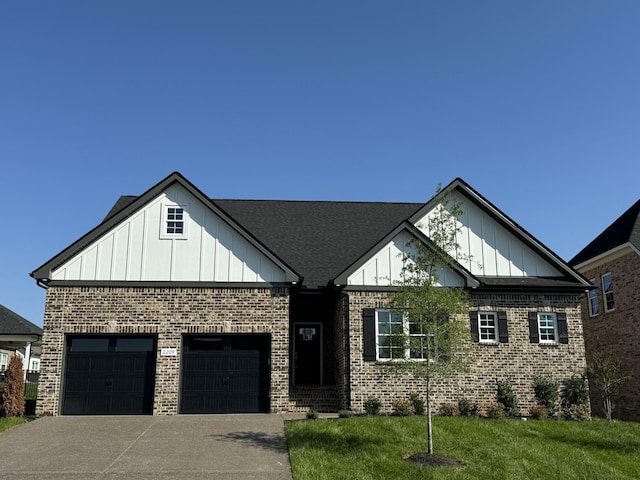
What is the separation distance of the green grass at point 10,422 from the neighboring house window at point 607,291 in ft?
68.5

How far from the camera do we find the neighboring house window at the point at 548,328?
17750mm

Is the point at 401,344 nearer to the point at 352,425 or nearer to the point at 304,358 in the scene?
the point at 352,425

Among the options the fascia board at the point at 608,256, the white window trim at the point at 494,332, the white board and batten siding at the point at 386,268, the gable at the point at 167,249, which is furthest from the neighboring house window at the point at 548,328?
the gable at the point at 167,249

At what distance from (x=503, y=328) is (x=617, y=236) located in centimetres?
863

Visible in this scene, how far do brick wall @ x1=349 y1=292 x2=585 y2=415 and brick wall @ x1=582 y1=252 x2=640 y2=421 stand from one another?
458 centimetres

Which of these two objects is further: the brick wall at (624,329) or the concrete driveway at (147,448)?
the brick wall at (624,329)

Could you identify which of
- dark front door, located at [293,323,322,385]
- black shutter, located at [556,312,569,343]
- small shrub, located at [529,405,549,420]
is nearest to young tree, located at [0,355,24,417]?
dark front door, located at [293,323,322,385]

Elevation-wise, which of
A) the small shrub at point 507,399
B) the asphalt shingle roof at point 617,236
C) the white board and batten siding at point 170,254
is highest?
the asphalt shingle roof at point 617,236

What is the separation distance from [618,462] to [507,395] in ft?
16.9

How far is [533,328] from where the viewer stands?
700 inches

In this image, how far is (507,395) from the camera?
16.7m

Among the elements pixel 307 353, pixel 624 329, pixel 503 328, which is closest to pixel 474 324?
pixel 503 328

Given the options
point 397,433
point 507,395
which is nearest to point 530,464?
point 397,433

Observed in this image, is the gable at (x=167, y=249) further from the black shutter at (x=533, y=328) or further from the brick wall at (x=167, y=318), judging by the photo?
the black shutter at (x=533, y=328)
